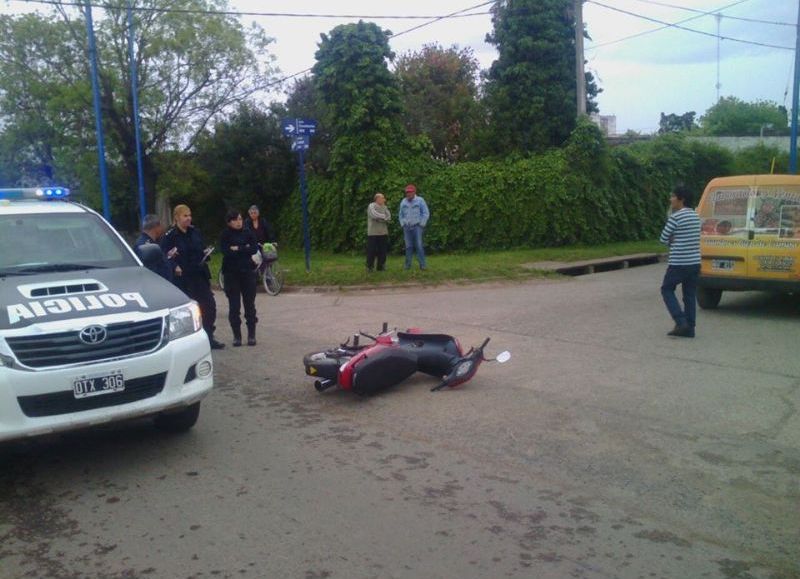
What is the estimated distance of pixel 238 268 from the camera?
969cm

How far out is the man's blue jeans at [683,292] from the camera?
9578 mm

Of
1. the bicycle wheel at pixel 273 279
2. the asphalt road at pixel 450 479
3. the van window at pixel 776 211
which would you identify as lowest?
the asphalt road at pixel 450 479

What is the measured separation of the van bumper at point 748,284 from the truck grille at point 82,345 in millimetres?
8555

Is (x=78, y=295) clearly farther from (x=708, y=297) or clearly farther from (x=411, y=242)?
(x=411, y=242)

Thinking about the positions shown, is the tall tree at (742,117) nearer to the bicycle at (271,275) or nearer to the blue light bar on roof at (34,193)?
the bicycle at (271,275)

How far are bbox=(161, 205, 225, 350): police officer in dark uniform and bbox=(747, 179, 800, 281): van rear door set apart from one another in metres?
7.53

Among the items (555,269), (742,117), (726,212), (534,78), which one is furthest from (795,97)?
(742,117)

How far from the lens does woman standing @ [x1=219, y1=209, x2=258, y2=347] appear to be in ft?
31.3

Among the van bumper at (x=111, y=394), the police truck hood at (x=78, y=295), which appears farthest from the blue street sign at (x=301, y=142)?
the van bumper at (x=111, y=394)

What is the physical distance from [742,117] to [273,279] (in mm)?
64315

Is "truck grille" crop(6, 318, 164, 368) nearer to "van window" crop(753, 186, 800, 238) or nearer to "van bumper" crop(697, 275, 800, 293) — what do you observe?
"van bumper" crop(697, 275, 800, 293)

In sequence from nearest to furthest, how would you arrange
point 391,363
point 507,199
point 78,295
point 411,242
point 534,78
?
point 78,295, point 391,363, point 411,242, point 507,199, point 534,78

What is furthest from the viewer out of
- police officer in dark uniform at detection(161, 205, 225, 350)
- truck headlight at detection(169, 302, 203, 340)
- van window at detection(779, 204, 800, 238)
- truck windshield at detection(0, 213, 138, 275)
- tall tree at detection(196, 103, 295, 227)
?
tall tree at detection(196, 103, 295, 227)

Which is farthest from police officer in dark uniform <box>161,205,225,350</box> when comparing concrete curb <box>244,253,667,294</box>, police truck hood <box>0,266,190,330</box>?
concrete curb <box>244,253,667,294</box>
